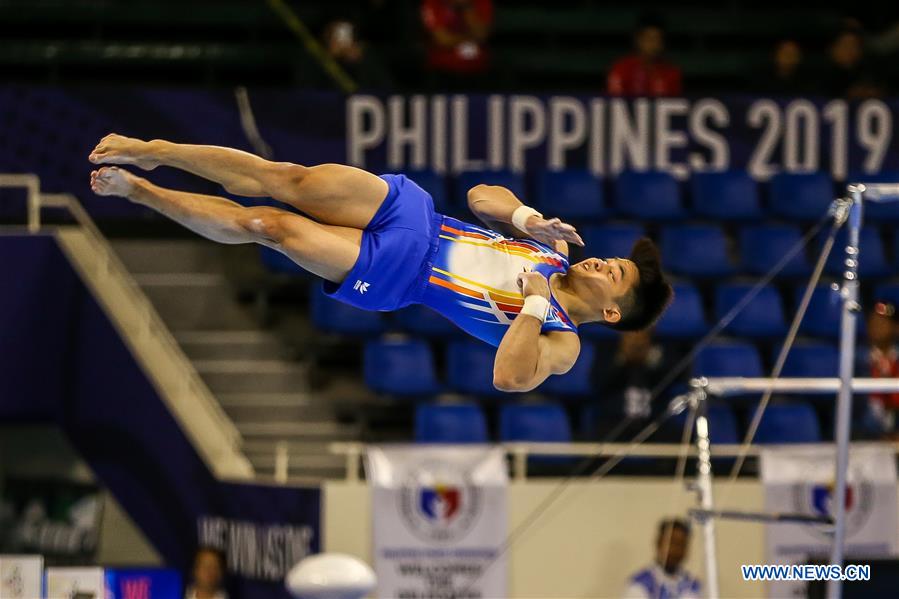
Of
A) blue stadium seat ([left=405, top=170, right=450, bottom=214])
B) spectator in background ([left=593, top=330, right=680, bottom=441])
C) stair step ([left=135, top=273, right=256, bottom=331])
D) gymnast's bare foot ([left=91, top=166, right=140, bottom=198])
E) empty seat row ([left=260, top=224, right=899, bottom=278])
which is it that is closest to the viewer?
gymnast's bare foot ([left=91, top=166, right=140, bottom=198])

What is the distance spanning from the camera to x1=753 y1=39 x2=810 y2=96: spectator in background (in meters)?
12.3

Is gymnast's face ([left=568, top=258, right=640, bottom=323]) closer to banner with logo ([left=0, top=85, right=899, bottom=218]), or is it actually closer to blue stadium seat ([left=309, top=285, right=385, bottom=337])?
blue stadium seat ([left=309, top=285, right=385, bottom=337])

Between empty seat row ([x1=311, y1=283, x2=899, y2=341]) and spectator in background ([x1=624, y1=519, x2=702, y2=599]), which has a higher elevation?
empty seat row ([x1=311, y1=283, x2=899, y2=341])

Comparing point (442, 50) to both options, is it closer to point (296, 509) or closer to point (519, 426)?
point (519, 426)

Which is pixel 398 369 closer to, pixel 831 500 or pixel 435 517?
pixel 435 517

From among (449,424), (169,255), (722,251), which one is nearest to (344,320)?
(449,424)

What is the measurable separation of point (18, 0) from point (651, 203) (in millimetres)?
5697

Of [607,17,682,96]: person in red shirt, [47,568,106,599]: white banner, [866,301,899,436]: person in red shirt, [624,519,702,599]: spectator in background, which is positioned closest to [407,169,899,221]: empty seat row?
[607,17,682,96]: person in red shirt

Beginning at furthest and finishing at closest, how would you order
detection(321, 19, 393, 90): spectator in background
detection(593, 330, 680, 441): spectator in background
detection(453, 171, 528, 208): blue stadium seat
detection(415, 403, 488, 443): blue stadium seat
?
detection(321, 19, 393, 90): spectator in background
detection(453, 171, 528, 208): blue stadium seat
detection(415, 403, 488, 443): blue stadium seat
detection(593, 330, 680, 441): spectator in background

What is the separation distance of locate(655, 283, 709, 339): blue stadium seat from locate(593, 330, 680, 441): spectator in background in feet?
1.81

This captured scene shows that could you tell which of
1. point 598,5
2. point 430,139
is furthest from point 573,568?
point 598,5

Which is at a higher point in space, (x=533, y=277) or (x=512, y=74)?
(x=512, y=74)

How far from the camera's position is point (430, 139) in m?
11.7

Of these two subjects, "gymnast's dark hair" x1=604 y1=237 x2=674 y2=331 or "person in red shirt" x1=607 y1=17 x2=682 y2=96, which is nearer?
"gymnast's dark hair" x1=604 y1=237 x2=674 y2=331
